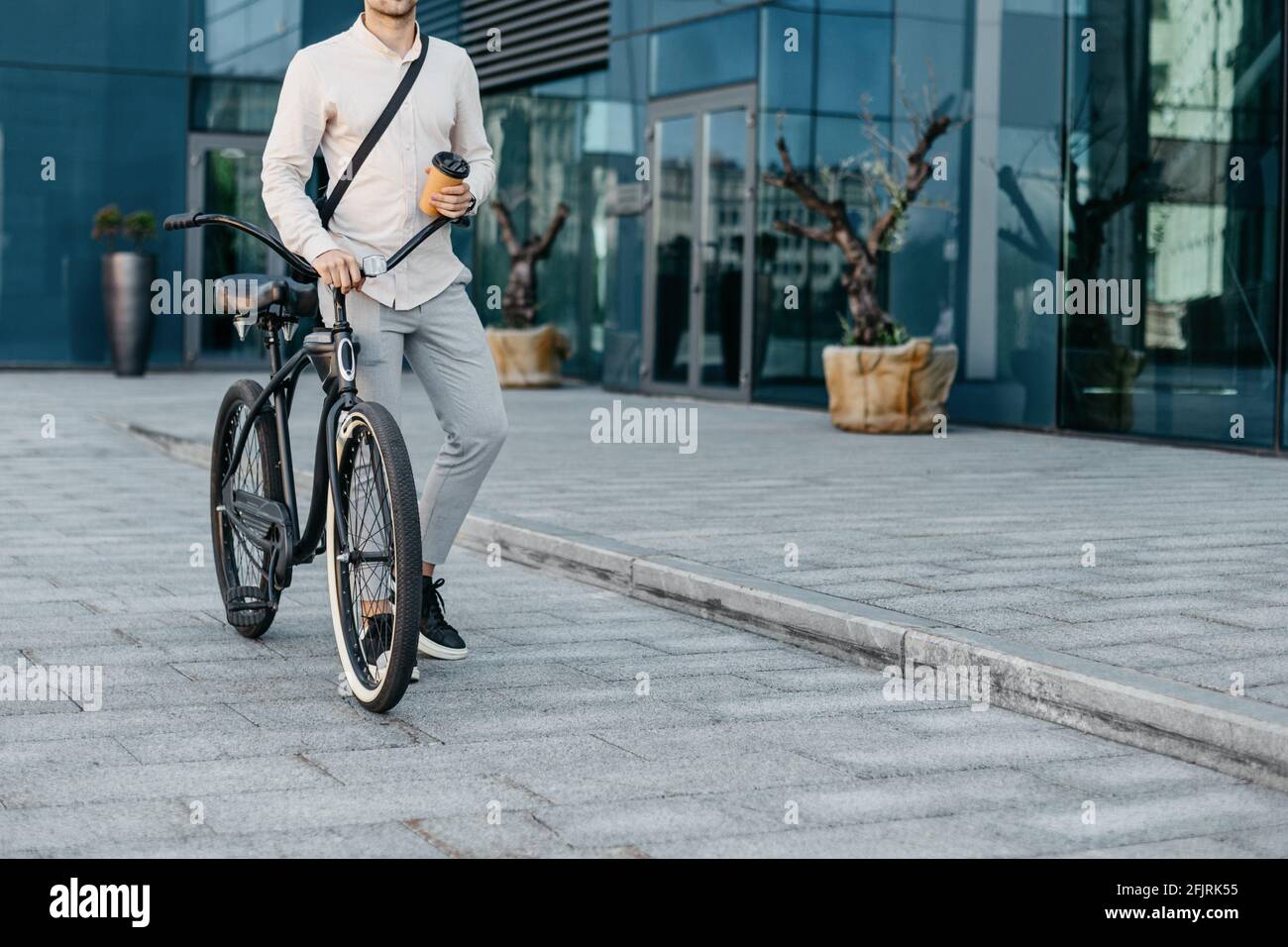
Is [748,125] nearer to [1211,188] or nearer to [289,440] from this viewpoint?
[1211,188]

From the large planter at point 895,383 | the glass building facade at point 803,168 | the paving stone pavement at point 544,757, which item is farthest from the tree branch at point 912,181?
the paving stone pavement at point 544,757

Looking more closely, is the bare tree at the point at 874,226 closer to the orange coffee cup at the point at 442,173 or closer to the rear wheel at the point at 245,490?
the rear wheel at the point at 245,490

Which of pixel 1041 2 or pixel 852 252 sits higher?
pixel 1041 2

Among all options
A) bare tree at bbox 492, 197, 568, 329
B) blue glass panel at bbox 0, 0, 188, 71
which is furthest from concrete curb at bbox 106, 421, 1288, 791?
blue glass panel at bbox 0, 0, 188, 71

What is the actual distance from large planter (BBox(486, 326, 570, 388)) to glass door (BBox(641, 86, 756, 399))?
1.38 m

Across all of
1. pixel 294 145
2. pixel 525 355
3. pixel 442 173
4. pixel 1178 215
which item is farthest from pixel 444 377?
pixel 525 355

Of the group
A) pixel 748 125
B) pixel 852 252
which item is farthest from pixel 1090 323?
pixel 748 125

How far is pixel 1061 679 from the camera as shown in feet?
15.0

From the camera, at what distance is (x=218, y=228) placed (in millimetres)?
22484

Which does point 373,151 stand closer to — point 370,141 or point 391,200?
point 370,141

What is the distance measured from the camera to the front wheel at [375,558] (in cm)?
436

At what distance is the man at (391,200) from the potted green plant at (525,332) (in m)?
13.4

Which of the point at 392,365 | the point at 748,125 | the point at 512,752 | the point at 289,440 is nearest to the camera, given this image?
the point at 512,752

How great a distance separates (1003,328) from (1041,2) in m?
2.36
